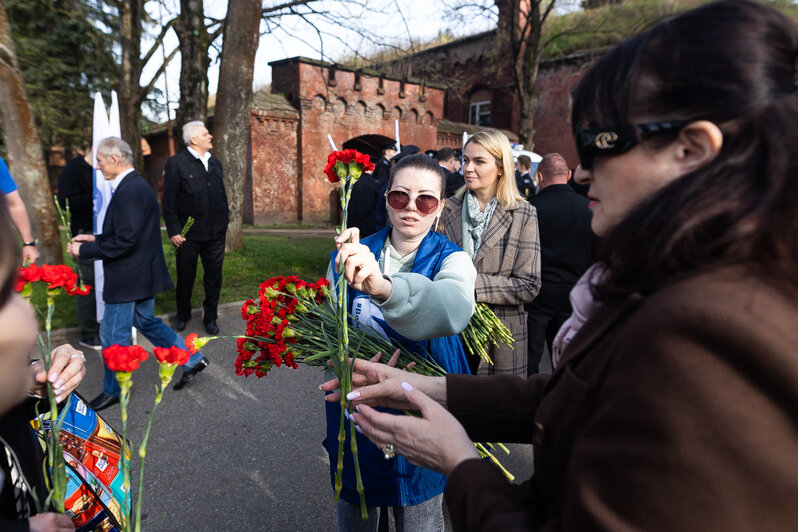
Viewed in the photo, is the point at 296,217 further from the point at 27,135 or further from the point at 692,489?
the point at 692,489

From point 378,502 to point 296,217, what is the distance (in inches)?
711

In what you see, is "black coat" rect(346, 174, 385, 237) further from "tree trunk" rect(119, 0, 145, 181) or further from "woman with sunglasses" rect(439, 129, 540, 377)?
"tree trunk" rect(119, 0, 145, 181)

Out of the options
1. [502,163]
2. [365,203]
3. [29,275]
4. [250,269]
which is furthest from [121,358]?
[250,269]

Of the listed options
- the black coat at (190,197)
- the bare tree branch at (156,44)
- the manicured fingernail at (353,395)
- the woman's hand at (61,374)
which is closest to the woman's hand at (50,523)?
the woman's hand at (61,374)

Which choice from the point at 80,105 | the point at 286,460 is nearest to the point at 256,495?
the point at 286,460

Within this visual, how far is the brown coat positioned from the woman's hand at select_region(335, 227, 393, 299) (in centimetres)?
86

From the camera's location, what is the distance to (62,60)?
16.2 metres

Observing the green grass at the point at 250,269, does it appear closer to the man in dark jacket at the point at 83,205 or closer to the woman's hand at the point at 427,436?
the man in dark jacket at the point at 83,205

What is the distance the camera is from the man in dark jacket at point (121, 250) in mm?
4082

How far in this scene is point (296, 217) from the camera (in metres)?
19.3

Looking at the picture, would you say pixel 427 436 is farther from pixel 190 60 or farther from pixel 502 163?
pixel 190 60

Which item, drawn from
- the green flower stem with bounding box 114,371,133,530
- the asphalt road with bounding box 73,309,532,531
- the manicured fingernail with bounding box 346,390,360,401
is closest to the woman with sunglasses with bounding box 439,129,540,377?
the asphalt road with bounding box 73,309,532,531

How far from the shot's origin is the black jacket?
552 centimetres

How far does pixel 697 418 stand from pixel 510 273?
99.9 inches
